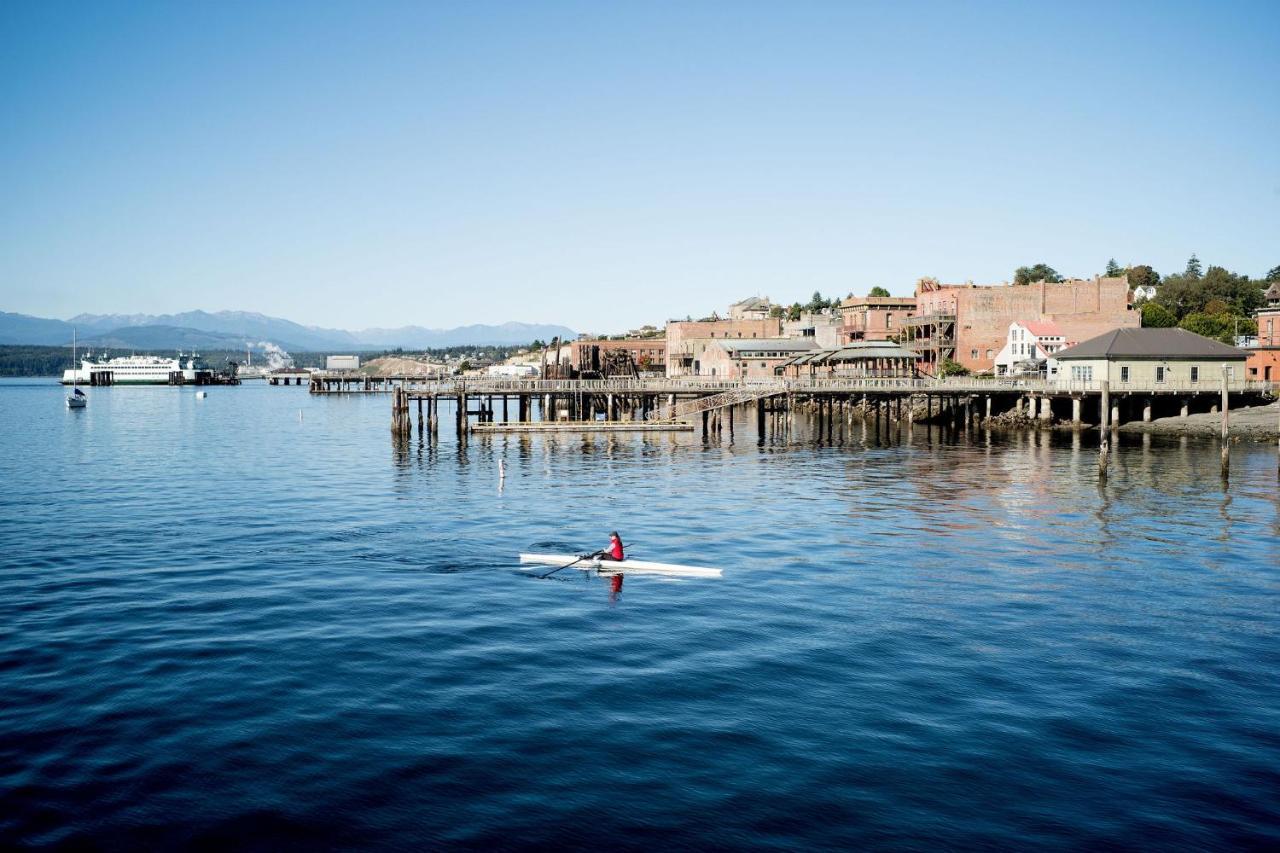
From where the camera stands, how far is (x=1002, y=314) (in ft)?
419

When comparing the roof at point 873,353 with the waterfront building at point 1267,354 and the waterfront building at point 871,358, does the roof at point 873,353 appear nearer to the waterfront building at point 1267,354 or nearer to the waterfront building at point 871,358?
the waterfront building at point 871,358

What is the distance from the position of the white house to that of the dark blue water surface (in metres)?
70.2

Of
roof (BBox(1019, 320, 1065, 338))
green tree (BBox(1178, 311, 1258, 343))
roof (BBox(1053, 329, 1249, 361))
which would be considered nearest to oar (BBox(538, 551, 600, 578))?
roof (BBox(1053, 329, 1249, 361))

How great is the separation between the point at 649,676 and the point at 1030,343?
106033mm

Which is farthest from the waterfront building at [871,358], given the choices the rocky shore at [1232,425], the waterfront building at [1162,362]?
the rocky shore at [1232,425]

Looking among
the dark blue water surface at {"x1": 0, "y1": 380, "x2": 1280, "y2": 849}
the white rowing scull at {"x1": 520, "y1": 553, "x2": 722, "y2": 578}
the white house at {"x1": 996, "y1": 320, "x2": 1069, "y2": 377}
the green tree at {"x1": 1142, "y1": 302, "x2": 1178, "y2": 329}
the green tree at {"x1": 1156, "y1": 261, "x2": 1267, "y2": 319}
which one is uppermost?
the green tree at {"x1": 1156, "y1": 261, "x2": 1267, "y2": 319}

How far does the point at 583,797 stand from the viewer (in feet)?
60.8

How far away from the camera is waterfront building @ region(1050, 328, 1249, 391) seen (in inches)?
3553

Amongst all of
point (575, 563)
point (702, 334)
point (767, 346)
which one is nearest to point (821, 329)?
point (767, 346)

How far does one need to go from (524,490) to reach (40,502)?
25.8 meters

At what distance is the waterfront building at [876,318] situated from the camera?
14638 centimetres

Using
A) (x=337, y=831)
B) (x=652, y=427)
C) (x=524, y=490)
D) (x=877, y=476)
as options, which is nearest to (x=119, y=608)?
(x=337, y=831)

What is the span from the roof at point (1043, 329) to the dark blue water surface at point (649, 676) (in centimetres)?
7172

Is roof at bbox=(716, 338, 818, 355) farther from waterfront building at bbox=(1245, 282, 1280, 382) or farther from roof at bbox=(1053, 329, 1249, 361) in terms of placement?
waterfront building at bbox=(1245, 282, 1280, 382)
